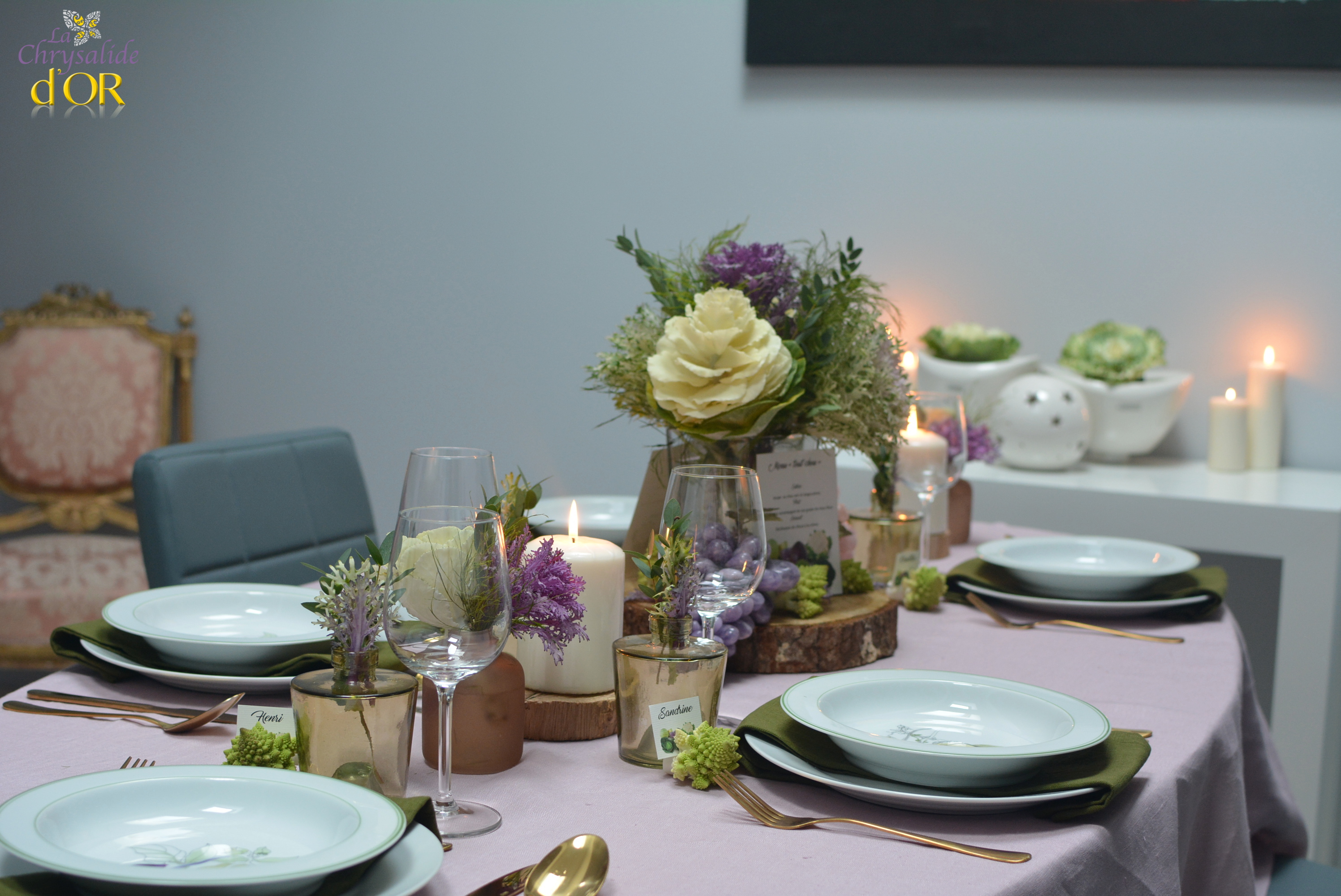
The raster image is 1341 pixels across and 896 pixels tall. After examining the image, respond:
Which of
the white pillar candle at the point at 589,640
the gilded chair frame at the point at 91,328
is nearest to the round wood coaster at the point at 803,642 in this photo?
the white pillar candle at the point at 589,640

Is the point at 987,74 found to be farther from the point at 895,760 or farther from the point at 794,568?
the point at 895,760

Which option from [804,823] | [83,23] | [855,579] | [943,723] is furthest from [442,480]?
[83,23]

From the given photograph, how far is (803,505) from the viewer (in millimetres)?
1135

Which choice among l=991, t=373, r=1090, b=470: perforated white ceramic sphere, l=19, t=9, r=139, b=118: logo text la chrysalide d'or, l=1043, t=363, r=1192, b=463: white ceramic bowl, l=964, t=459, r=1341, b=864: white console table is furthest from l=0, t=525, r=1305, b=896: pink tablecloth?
l=19, t=9, r=139, b=118: logo text la chrysalide d'or

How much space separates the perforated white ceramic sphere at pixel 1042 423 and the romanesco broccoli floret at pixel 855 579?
1165mm

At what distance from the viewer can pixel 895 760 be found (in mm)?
735

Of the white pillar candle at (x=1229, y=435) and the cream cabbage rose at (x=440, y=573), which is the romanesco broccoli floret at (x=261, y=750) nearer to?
the cream cabbage rose at (x=440, y=573)

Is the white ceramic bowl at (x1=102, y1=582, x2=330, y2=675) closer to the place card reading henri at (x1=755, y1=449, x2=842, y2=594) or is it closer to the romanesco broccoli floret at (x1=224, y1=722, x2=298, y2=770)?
the romanesco broccoli floret at (x1=224, y1=722, x2=298, y2=770)

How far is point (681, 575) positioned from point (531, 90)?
2403 millimetres

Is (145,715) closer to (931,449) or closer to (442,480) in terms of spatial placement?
(442,480)

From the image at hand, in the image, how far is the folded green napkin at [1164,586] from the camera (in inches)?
52.4

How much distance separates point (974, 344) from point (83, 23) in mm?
2770

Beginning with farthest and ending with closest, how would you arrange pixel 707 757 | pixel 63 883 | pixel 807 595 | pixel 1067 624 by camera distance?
pixel 1067 624, pixel 807 595, pixel 707 757, pixel 63 883

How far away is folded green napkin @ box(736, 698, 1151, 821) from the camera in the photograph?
28.8 inches
